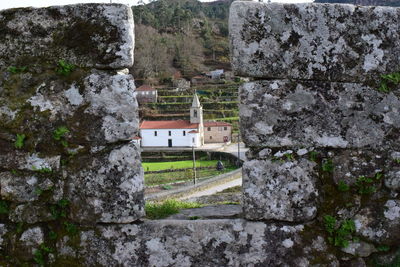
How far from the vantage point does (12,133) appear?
2.98 meters

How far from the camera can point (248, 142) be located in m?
2.99

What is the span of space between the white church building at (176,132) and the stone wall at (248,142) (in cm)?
5415

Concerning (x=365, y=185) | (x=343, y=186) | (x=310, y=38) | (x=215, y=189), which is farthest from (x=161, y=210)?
(x=215, y=189)

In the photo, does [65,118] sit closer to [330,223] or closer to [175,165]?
[330,223]

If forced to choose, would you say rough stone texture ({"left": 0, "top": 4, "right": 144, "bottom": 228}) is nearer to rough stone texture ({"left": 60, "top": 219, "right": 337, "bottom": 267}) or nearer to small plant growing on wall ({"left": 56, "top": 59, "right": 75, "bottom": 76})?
small plant growing on wall ({"left": 56, "top": 59, "right": 75, "bottom": 76})

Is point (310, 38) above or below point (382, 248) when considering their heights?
above

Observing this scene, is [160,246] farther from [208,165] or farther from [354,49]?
[208,165]

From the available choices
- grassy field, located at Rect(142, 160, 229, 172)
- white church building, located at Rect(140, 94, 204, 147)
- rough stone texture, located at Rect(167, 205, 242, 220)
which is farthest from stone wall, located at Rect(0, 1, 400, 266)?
white church building, located at Rect(140, 94, 204, 147)

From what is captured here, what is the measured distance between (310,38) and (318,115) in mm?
538

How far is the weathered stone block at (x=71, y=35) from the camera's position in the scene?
117 inches

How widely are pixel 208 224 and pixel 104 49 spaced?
1.44 metres

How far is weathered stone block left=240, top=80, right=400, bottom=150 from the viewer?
297cm

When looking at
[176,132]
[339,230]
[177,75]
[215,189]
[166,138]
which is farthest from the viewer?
[177,75]

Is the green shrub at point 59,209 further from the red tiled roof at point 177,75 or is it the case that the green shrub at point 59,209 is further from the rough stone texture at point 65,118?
the red tiled roof at point 177,75
